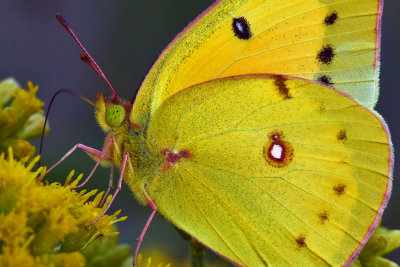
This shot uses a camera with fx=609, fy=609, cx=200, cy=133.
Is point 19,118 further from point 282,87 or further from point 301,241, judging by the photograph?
point 301,241

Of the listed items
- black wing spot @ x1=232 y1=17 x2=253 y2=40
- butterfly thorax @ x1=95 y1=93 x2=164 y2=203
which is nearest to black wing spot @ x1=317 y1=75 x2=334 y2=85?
black wing spot @ x1=232 y1=17 x2=253 y2=40

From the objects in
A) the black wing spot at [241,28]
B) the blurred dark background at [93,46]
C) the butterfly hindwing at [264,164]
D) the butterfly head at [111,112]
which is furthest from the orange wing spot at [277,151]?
the blurred dark background at [93,46]

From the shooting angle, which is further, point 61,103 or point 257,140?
point 61,103

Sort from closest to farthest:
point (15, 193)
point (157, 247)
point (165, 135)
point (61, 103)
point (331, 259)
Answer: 1. point (15, 193)
2. point (331, 259)
3. point (165, 135)
4. point (157, 247)
5. point (61, 103)

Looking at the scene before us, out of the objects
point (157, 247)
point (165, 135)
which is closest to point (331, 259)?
point (165, 135)

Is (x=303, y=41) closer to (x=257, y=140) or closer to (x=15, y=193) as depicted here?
(x=257, y=140)

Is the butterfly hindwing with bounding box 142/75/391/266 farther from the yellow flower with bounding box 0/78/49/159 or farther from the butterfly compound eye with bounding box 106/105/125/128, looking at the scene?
the yellow flower with bounding box 0/78/49/159

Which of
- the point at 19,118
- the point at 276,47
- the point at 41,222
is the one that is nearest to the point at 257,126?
the point at 276,47

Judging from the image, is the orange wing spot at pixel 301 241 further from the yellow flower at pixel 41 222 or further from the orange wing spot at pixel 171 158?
the yellow flower at pixel 41 222
